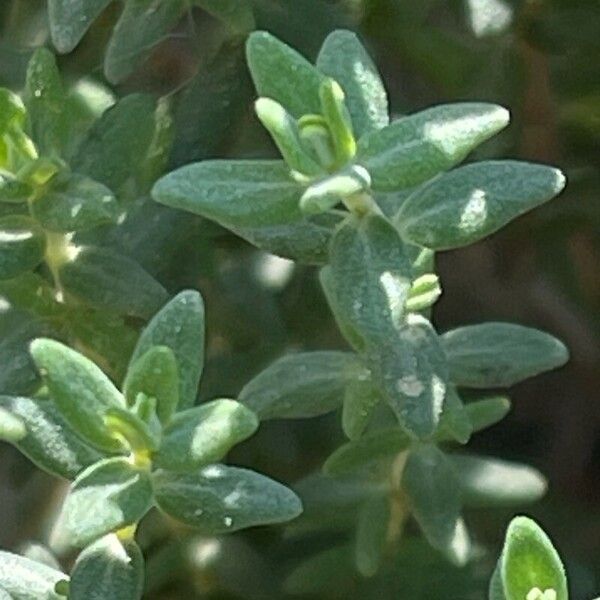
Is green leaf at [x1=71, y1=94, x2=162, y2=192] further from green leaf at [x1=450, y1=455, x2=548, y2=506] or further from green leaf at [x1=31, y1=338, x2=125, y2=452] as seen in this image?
green leaf at [x1=450, y1=455, x2=548, y2=506]

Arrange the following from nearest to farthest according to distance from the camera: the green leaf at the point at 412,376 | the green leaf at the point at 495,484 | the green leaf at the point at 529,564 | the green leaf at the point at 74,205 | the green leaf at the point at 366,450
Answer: the green leaf at the point at 529,564, the green leaf at the point at 412,376, the green leaf at the point at 74,205, the green leaf at the point at 366,450, the green leaf at the point at 495,484

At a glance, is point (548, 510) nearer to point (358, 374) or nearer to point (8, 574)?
point (358, 374)

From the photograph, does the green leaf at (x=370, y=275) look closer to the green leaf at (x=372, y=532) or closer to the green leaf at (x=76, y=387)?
the green leaf at (x=76, y=387)

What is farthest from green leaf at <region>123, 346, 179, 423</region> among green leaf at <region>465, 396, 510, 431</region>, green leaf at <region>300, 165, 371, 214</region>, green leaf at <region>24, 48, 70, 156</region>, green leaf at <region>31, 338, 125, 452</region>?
green leaf at <region>465, 396, 510, 431</region>

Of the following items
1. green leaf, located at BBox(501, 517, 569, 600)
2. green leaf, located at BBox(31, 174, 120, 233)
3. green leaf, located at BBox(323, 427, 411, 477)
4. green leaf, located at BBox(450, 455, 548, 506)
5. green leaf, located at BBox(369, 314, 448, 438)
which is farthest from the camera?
green leaf, located at BBox(450, 455, 548, 506)

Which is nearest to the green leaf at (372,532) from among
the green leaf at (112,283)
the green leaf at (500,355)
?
the green leaf at (500,355)

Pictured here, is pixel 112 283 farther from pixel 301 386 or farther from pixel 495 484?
pixel 495 484

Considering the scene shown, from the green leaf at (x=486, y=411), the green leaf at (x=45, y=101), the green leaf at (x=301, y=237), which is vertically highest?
the green leaf at (x=45, y=101)
